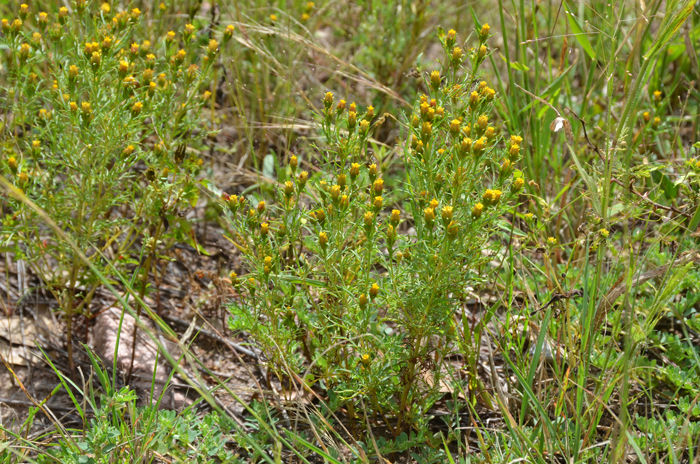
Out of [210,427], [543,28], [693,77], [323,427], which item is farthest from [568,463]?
[543,28]

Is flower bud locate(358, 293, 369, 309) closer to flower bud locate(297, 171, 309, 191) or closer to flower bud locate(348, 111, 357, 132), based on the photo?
flower bud locate(297, 171, 309, 191)

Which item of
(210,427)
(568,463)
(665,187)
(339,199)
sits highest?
(339,199)

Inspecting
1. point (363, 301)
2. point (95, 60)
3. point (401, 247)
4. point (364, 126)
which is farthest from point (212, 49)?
point (363, 301)

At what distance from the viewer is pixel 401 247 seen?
6.54ft

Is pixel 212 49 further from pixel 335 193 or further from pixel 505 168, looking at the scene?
pixel 505 168

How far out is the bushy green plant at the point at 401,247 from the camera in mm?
1743

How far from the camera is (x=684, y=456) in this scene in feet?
6.63

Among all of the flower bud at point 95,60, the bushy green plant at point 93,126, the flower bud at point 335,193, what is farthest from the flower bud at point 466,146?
the flower bud at point 95,60

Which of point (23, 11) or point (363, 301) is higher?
point (23, 11)

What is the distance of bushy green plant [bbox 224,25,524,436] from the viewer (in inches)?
68.6

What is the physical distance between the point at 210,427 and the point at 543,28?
3.61 meters

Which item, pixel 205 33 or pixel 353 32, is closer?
pixel 205 33

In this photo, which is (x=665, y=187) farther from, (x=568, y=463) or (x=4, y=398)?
(x=4, y=398)

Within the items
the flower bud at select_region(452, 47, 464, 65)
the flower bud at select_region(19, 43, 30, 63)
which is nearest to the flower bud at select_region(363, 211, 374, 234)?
the flower bud at select_region(452, 47, 464, 65)
